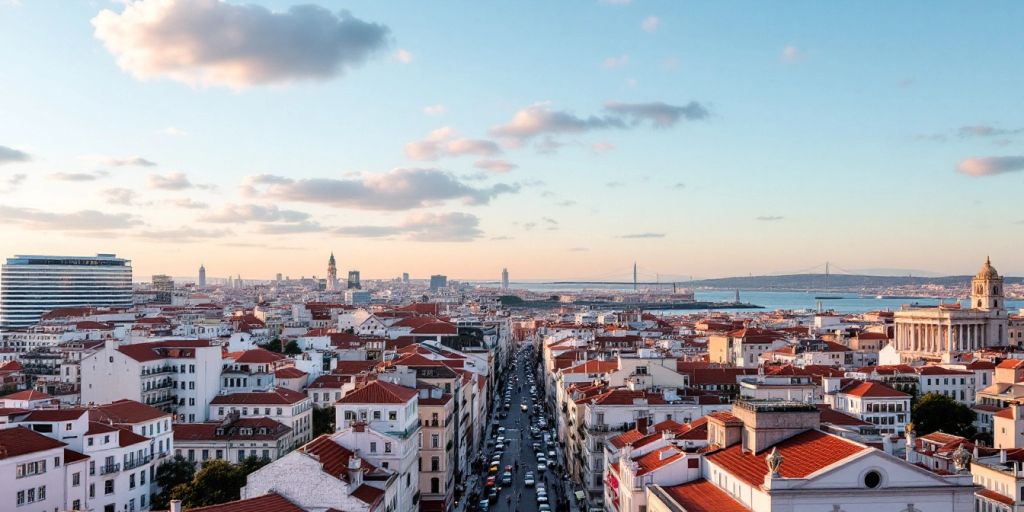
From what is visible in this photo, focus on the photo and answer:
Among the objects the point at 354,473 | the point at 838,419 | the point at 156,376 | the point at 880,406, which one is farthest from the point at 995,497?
the point at 156,376

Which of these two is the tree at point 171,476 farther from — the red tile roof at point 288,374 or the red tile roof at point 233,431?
the red tile roof at point 288,374

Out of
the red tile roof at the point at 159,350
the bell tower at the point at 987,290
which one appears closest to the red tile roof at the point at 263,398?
the red tile roof at the point at 159,350

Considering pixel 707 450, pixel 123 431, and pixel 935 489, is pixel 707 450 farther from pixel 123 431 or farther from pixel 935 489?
pixel 123 431

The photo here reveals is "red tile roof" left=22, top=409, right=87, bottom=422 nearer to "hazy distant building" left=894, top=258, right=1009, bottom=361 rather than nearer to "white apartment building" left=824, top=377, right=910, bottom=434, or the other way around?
"white apartment building" left=824, top=377, right=910, bottom=434

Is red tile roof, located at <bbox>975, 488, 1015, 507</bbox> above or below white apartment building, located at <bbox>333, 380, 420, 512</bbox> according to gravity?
below

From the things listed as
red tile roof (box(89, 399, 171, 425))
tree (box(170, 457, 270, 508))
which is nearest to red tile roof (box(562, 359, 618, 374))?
red tile roof (box(89, 399, 171, 425))
